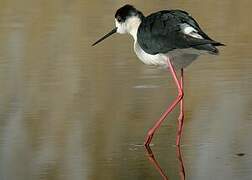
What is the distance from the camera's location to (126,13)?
23.7 feet

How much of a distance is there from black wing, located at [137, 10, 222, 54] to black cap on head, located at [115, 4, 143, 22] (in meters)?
0.24

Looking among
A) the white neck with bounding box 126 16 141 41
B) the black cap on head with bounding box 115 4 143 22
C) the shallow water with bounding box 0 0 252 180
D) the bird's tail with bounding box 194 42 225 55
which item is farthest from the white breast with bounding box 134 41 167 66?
the bird's tail with bounding box 194 42 225 55

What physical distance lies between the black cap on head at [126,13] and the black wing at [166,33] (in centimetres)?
24

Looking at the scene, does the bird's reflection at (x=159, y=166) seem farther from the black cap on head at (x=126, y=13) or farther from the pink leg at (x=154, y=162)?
the black cap on head at (x=126, y=13)

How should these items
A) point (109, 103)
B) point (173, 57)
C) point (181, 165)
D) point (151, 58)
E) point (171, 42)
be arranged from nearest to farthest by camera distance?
point (181, 165) → point (171, 42) → point (173, 57) → point (151, 58) → point (109, 103)

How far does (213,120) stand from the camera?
22.3ft

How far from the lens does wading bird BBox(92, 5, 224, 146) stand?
247 inches

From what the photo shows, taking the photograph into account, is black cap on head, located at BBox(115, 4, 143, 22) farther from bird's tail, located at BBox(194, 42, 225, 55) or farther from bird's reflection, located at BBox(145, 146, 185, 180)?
bird's reflection, located at BBox(145, 146, 185, 180)

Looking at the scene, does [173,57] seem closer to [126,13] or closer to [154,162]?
[126,13]

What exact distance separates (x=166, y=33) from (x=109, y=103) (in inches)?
40.6

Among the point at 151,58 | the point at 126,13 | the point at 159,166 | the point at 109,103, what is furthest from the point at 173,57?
the point at 159,166

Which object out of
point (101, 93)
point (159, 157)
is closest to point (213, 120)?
point (159, 157)

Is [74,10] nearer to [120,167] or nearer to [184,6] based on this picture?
[184,6]

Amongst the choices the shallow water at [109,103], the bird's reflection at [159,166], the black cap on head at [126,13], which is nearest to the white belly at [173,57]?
the black cap on head at [126,13]
